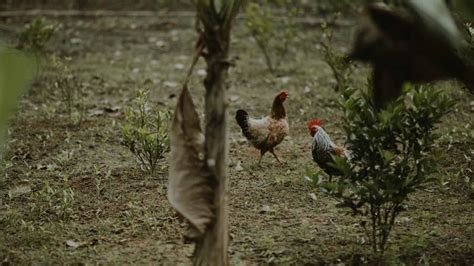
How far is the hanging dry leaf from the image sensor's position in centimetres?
254

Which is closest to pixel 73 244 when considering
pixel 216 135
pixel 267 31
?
pixel 216 135

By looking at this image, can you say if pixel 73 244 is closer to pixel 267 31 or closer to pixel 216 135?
pixel 216 135

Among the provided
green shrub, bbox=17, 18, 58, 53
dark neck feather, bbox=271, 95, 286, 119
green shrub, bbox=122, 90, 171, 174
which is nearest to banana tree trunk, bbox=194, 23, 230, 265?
green shrub, bbox=122, 90, 171, 174

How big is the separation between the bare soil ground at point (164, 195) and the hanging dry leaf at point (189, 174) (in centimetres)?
59

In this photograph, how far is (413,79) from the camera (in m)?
1.97

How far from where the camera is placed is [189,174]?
2.58 meters

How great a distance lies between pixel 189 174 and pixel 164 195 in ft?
4.44

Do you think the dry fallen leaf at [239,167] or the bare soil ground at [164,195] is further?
the dry fallen leaf at [239,167]

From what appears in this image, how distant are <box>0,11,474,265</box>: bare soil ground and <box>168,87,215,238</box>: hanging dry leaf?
0.59m

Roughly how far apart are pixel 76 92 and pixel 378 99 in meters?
4.58

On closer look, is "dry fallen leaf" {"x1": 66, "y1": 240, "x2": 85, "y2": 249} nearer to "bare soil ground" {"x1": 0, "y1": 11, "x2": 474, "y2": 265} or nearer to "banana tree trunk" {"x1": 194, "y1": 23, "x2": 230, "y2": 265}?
"bare soil ground" {"x1": 0, "y1": 11, "x2": 474, "y2": 265}

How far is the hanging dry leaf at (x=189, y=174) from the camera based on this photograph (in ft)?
8.34

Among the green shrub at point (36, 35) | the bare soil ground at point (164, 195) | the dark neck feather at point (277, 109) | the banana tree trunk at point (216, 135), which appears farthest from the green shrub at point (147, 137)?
the green shrub at point (36, 35)

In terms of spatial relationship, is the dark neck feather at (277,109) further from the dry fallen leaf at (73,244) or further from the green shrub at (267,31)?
the green shrub at (267,31)
